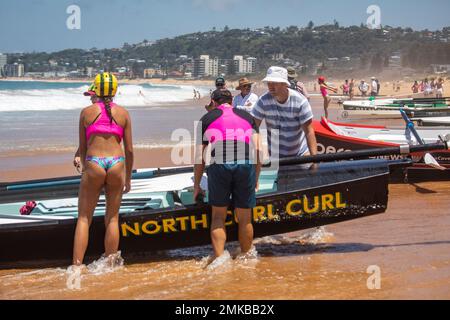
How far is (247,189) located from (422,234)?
225 cm

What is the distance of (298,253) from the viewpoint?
6672mm

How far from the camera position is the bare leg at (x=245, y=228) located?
6.17m

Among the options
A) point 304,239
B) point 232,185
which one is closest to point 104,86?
→ point 232,185

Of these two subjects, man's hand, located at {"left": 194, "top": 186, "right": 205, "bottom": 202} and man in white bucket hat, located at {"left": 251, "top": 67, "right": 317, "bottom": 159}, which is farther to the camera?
man in white bucket hat, located at {"left": 251, "top": 67, "right": 317, "bottom": 159}

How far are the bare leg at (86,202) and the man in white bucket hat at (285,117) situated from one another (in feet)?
5.94

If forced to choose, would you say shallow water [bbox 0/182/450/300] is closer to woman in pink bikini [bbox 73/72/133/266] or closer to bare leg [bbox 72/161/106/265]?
bare leg [bbox 72/161/106/265]

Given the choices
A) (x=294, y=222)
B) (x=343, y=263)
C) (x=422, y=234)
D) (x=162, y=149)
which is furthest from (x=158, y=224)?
(x=162, y=149)

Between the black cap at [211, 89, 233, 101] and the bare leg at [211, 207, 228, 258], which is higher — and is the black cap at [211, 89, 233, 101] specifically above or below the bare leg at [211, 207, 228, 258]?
above

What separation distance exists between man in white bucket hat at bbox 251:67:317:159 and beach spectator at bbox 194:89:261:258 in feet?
2.61

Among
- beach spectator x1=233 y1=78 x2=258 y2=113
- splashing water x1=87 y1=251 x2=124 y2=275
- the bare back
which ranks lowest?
splashing water x1=87 y1=251 x2=124 y2=275

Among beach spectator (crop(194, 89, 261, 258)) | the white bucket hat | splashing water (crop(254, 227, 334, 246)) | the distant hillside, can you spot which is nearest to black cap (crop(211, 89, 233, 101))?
beach spectator (crop(194, 89, 261, 258))

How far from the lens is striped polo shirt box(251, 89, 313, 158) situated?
6.92 m

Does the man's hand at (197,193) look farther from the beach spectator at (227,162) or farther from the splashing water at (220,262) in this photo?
the splashing water at (220,262)

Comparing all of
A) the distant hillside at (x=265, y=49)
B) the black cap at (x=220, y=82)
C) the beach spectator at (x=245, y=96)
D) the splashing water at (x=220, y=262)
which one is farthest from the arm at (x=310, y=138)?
the distant hillside at (x=265, y=49)
